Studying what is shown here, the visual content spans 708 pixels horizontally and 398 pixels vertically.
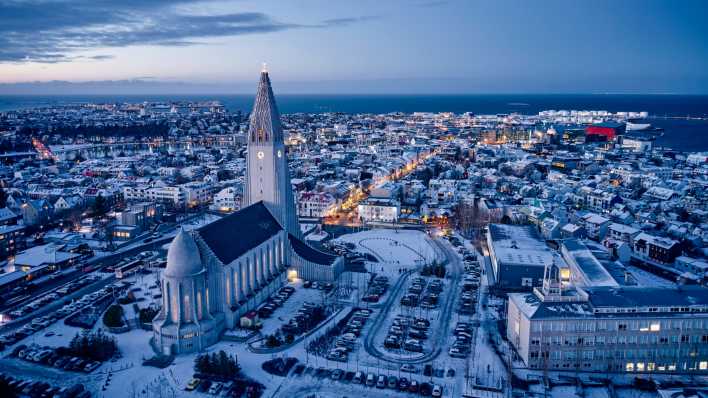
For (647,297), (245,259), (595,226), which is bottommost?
(595,226)

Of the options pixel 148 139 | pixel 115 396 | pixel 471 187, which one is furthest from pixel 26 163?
pixel 115 396

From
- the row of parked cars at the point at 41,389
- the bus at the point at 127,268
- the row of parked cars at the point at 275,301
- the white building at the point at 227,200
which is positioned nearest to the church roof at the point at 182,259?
the row of parked cars at the point at 275,301

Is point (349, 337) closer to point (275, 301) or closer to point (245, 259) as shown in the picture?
point (275, 301)

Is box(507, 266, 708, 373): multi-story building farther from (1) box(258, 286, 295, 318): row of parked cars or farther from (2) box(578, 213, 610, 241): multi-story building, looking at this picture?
(2) box(578, 213, 610, 241): multi-story building

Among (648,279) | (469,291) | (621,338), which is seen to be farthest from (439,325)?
(648,279)

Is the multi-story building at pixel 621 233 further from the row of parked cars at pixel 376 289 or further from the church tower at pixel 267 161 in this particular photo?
the church tower at pixel 267 161

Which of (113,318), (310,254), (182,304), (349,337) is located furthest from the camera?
(310,254)
